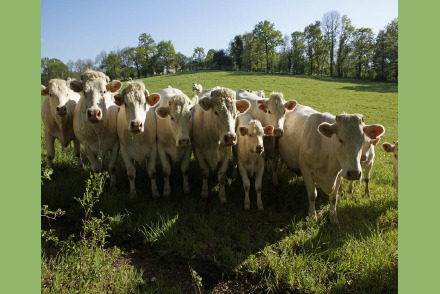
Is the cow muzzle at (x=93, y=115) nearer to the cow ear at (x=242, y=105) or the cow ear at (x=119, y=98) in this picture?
the cow ear at (x=119, y=98)

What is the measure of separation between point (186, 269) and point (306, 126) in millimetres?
3454

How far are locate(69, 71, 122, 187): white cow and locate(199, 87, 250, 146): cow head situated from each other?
6.76ft

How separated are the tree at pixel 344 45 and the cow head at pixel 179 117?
174 ft

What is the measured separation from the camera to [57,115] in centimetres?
631

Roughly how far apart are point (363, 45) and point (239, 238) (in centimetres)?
6263

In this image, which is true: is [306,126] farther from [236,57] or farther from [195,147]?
[236,57]

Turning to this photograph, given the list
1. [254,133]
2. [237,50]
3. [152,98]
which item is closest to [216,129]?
[254,133]

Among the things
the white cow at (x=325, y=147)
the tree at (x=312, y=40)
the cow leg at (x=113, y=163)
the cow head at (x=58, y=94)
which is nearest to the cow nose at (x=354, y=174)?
the white cow at (x=325, y=147)

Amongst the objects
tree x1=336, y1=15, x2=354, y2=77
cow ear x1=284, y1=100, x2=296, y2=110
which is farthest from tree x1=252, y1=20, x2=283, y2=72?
cow ear x1=284, y1=100, x2=296, y2=110

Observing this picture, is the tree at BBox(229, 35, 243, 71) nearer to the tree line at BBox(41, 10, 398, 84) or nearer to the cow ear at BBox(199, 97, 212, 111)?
the tree line at BBox(41, 10, 398, 84)

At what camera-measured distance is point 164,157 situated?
19.2 ft

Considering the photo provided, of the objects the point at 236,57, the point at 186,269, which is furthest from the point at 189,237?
the point at 236,57

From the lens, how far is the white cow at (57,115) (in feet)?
20.6

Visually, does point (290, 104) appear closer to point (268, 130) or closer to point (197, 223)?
point (268, 130)
